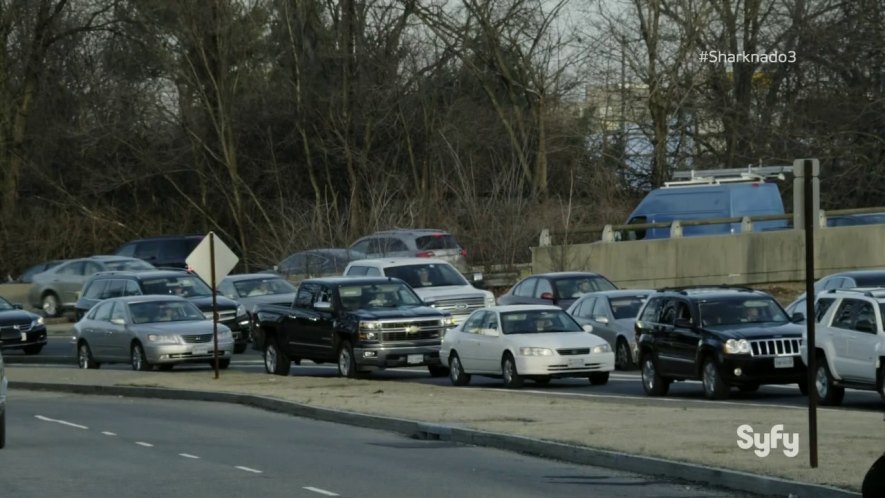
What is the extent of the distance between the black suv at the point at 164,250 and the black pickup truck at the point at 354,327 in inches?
845

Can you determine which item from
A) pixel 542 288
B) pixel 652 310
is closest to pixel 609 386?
pixel 652 310

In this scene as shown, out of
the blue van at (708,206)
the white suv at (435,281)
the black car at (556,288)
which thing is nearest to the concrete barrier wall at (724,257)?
the blue van at (708,206)

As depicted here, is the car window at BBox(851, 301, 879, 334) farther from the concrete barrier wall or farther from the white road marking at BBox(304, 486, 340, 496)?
the concrete barrier wall

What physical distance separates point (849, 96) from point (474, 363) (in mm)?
26690

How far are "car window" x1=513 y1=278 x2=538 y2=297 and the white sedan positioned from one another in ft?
21.9

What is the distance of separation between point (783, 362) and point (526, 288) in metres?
12.2

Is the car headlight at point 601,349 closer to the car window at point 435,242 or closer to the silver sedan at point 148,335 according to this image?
the silver sedan at point 148,335

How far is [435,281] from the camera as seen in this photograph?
35062 millimetres

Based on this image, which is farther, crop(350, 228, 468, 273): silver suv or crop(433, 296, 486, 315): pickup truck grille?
crop(350, 228, 468, 273): silver suv

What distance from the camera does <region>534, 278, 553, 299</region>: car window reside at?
34.4m

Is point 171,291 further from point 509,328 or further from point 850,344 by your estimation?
point 850,344

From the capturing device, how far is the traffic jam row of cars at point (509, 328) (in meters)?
23.2

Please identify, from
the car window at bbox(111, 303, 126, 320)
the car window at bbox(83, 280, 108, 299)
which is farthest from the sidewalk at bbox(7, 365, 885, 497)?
the car window at bbox(83, 280, 108, 299)

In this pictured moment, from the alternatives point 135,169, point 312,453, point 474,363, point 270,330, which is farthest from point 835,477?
point 135,169
